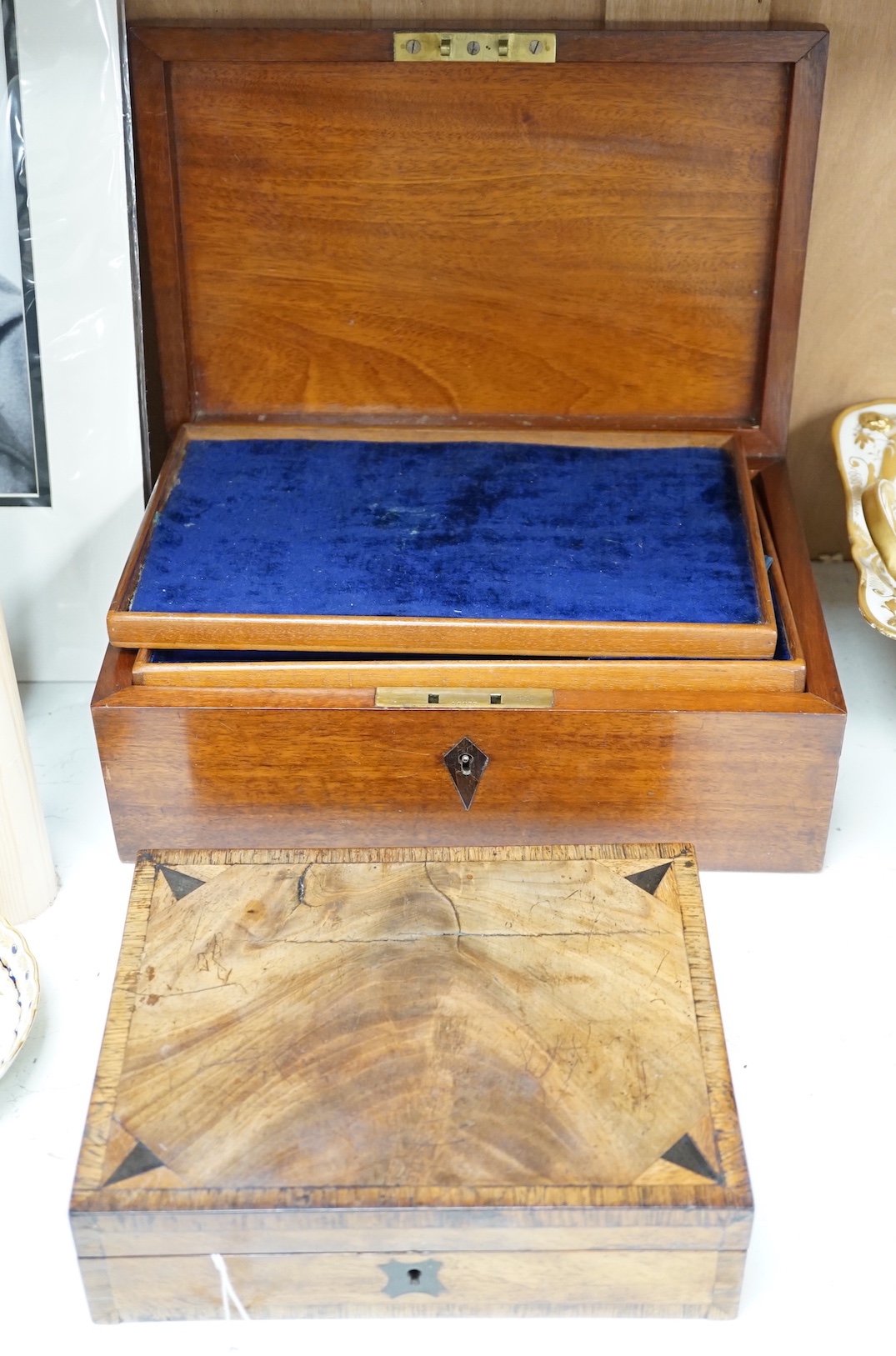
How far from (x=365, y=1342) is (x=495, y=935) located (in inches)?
11.9

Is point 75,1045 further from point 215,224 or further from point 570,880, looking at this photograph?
point 215,224

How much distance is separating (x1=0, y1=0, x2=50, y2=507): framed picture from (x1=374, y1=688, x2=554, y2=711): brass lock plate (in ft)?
1.63

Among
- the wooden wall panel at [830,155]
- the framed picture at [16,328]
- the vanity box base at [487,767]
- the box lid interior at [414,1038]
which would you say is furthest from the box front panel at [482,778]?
the wooden wall panel at [830,155]

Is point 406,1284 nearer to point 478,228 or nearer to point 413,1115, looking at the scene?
point 413,1115

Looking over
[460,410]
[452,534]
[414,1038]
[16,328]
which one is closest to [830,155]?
[460,410]

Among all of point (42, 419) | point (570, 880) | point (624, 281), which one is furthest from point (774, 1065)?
point (42, 419)

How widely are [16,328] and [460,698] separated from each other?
612 mm

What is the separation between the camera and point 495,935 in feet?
3.58

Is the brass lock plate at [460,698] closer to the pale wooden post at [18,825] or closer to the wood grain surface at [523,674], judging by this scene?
the wood grain surface at [523,674]

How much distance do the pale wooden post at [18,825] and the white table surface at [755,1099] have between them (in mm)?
28

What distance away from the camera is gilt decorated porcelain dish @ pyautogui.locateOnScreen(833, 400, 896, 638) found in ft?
4.38

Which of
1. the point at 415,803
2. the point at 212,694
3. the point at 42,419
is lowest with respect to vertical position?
the point at 415,803

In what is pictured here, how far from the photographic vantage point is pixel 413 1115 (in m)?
0.95

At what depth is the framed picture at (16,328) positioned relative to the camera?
134 centimetres
